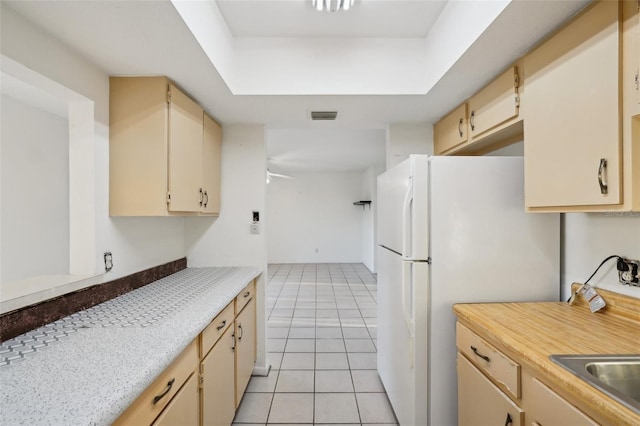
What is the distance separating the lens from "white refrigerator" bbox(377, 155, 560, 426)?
1557 millimetres

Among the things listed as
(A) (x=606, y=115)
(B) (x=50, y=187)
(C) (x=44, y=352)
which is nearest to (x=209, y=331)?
(C) (x=44, y=352)

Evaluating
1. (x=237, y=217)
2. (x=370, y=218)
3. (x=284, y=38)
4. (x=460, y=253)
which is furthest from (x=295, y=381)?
(x=370, y=218)

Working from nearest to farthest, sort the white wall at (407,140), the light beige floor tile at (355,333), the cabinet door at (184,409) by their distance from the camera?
the cabinet door at (184,409) → the white wall at (407,140) → the light beige floor tile at (355,333)

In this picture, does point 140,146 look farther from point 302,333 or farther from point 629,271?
point 302,333

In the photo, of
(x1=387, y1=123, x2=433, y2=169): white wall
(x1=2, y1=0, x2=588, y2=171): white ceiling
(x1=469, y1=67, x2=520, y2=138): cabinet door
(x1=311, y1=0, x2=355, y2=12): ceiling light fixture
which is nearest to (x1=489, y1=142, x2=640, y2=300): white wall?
(x1=469, y1=67, x2=520, y2=138): cabinet door

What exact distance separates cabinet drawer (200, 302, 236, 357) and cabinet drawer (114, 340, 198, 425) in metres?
0.07

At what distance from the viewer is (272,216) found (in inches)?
314

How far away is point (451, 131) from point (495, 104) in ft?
1.76

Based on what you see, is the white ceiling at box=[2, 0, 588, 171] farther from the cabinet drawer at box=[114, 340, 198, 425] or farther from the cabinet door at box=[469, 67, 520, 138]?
the cabinet drawer at box=[114, 340, 198, 425]

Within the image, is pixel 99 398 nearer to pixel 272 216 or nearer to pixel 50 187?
pixel 50 187

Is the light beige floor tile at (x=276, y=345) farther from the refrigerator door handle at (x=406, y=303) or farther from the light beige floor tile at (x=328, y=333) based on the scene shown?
the refrigerator door handle at (x=406, y=303)

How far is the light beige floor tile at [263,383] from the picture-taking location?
229cm

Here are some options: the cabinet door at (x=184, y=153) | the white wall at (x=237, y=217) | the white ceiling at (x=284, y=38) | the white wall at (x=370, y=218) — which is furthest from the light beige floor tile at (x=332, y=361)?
the white wall at (x=370, y=218)

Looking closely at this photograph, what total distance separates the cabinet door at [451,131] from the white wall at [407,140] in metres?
0.07
